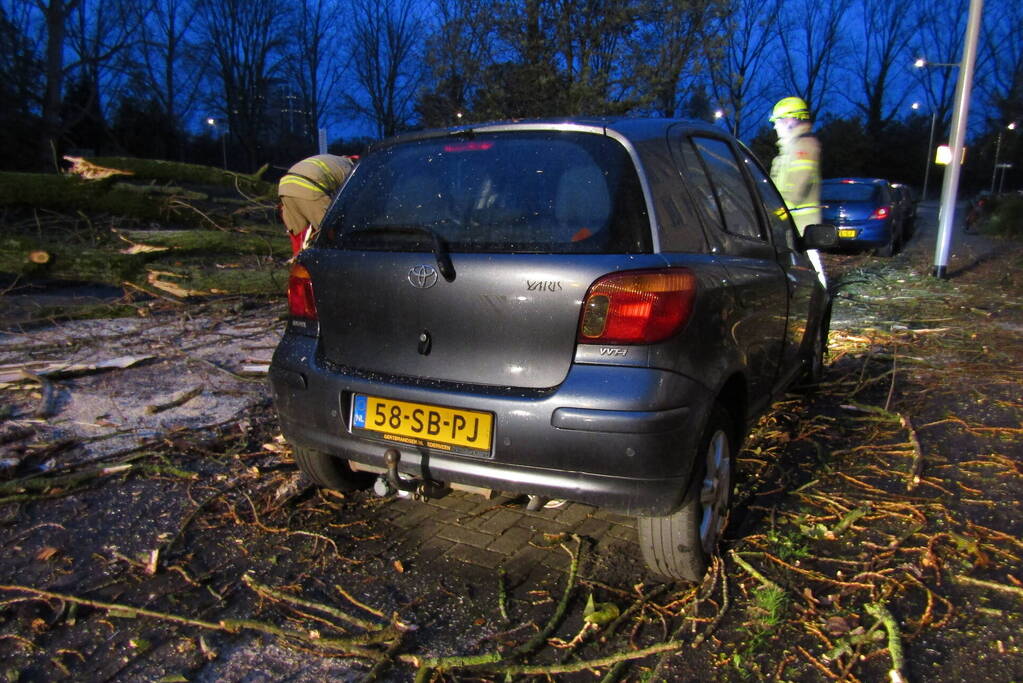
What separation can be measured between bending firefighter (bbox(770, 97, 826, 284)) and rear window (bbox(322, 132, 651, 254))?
156 inches

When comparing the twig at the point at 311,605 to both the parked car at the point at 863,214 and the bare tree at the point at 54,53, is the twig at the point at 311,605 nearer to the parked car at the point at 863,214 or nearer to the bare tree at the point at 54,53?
the parked car at the point at 863,214

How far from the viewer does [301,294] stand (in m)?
2.88

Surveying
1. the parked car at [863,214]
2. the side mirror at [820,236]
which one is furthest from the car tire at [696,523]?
the parked car at [863,214]

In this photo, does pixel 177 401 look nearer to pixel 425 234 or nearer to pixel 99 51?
pixel 425 234

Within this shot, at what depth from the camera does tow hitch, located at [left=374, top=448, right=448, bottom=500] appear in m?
2.55

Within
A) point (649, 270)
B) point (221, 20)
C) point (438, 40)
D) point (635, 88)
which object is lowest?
point (649, 270)

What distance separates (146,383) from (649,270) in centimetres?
403

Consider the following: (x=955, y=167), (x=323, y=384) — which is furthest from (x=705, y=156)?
(x=955, y=167)

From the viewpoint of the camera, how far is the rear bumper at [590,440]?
89.0 inches

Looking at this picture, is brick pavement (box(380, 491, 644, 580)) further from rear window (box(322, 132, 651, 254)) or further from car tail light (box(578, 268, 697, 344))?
rear window (box(322, 132, 651, 254))

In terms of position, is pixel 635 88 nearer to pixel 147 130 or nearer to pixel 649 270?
pixel 649 270

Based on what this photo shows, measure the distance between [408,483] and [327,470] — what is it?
659mm

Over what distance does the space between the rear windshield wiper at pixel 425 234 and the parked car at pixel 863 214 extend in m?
13.3

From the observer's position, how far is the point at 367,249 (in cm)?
273
